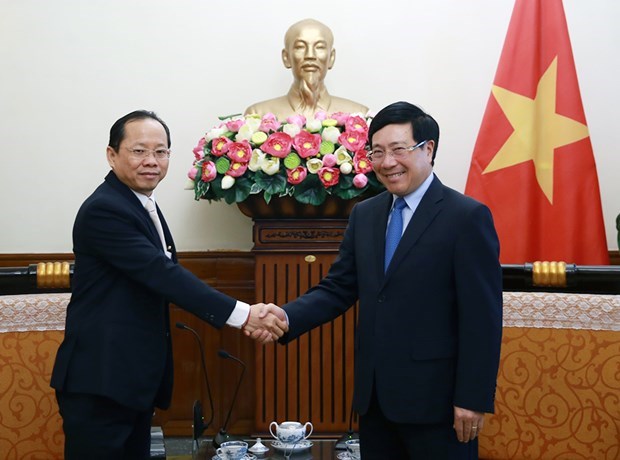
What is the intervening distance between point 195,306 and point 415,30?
2.40 meters

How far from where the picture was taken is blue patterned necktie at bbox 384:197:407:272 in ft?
7.27

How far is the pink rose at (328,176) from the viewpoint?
3365 millimetres

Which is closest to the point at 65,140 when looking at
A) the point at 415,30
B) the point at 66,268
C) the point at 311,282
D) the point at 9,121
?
the point at 9,121

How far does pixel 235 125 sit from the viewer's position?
353 centimetres

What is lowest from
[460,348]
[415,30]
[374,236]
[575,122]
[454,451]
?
[454,451]

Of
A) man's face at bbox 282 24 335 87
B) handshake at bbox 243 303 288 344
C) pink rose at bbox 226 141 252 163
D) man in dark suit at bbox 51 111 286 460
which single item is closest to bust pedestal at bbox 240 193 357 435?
pink rose at bbox 226 141 252 163

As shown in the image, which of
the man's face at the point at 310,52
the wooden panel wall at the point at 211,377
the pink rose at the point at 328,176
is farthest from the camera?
the wooden panel wall at the point at 211,377

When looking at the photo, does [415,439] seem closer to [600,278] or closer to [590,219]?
[600,278]

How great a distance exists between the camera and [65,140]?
13.9ft

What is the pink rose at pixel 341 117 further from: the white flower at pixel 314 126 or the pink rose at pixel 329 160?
the pink rose at pixel 329 160

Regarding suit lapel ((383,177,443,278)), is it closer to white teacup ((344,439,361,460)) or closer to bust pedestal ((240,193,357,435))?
white teacup ((344,439,361,460))

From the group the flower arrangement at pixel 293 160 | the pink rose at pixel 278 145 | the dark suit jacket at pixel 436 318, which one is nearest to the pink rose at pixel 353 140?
the flower arrangement at pixel 293 160

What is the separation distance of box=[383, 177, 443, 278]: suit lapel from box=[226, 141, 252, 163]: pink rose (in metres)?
1.37

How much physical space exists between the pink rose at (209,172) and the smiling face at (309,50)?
2.01 ft
